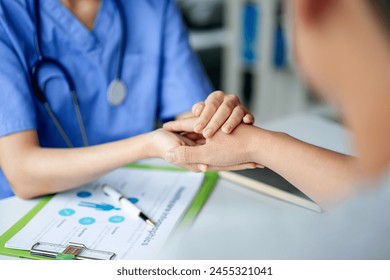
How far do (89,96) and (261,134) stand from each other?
0.40m

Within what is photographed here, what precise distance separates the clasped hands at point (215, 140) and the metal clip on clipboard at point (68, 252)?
20 cm

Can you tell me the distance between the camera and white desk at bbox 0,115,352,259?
486 mm

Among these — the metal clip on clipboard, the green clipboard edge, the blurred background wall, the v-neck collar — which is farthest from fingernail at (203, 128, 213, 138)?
the blurred background wall

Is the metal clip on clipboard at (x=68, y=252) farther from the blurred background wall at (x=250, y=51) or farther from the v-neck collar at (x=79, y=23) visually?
the blurred background wall at (x=250, y=51)

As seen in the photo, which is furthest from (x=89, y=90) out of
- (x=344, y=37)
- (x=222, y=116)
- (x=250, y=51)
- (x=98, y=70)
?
(x=250, y=51)

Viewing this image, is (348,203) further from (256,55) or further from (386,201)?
(256,55)

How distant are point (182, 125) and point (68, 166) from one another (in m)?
0.19

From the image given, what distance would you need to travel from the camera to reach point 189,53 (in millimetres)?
1141

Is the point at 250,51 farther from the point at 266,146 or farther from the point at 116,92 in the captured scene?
the point at 266,146

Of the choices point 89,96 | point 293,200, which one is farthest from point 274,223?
point 89,96

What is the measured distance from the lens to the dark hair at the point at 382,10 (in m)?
0.39

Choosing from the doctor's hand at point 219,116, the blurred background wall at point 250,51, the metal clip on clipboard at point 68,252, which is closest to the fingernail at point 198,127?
the doctor's hand at point 219,116

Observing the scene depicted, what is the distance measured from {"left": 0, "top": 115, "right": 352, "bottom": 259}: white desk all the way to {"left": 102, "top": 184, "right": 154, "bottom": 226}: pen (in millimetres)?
69

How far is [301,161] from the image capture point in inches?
28.8
